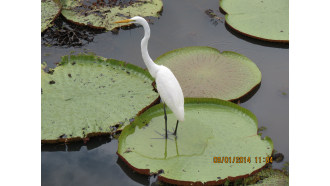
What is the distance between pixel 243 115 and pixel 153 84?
1045mm

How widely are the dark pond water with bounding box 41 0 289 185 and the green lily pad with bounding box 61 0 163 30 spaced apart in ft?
0.54

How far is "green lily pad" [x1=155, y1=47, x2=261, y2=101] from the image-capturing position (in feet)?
13.9

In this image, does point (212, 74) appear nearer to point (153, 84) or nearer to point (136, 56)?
point (153, 84)

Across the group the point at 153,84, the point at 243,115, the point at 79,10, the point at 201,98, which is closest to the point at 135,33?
the point at 79,10

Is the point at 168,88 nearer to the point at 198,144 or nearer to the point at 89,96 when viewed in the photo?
the point at 198,144

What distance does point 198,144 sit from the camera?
3643 mm

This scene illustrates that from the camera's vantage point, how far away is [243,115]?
3.94 metres

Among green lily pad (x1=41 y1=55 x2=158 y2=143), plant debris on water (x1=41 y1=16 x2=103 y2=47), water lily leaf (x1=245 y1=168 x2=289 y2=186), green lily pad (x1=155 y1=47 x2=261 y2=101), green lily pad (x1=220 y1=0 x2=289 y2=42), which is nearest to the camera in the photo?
water lily leaf (x1=245 y1=168 x2=289 y2=186)

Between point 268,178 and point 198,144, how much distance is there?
711mm

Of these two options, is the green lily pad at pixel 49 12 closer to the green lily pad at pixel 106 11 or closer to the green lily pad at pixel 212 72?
the green lily pad at pixel 106 11

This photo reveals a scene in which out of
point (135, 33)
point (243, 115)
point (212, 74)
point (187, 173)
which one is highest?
point (135, 33)

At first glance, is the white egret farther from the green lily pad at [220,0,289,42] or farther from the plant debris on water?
the green lily pad at [220,0,289,42]
